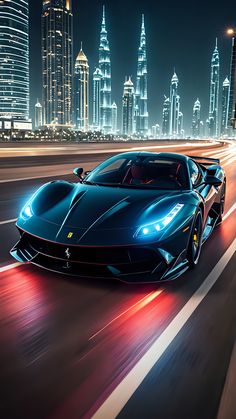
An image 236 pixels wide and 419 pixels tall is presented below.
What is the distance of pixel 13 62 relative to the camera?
158250mm

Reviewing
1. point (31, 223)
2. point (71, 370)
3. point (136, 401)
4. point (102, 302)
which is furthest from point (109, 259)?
point (136, 401)

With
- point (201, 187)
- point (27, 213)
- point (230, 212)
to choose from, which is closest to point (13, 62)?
point (230, 212)

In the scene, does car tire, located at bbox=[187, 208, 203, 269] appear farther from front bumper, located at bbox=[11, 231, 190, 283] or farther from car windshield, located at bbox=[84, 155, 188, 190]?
front bumper, located at bbox=[11, 231, 190, 283]

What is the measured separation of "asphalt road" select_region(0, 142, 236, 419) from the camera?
2469 millimetres

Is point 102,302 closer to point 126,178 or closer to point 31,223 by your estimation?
point 31,223

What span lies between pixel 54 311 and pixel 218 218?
14.4ft

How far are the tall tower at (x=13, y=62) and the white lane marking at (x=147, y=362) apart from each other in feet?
504

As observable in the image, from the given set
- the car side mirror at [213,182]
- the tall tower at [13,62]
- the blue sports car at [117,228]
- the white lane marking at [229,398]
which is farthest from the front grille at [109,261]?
the tall tower at [13,62]

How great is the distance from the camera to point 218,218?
745 cm

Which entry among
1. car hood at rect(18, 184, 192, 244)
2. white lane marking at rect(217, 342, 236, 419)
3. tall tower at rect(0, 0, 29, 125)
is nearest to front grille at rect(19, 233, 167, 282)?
car hood at rect(18, 184, 192, 244)

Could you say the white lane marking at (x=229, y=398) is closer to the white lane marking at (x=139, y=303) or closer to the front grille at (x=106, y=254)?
the white lane marking at (x=139, y=303)

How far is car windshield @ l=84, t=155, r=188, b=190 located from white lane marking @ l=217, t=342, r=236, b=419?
2812 millimetres

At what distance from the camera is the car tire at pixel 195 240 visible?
16.1 feet

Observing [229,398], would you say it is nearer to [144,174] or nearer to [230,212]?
[144,174]
